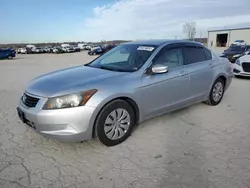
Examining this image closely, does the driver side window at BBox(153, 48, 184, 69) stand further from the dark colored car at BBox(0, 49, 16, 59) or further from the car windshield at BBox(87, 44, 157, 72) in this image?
the dark colored car at BBox(0, 49, 16, 59)

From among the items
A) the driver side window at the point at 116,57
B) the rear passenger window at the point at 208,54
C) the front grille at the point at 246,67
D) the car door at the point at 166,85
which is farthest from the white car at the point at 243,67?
the driver side window at the point at 116,57

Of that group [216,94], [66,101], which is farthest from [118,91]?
[216,94]

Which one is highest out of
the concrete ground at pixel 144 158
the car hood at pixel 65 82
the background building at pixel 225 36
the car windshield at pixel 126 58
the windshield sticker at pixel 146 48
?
the background building at pixel 225 36

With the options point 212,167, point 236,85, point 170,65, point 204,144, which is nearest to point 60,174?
point 212,167

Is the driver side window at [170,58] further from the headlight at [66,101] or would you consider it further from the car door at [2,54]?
the car door at [2,54]

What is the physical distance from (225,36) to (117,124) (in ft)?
149

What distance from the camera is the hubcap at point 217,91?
4.98 m

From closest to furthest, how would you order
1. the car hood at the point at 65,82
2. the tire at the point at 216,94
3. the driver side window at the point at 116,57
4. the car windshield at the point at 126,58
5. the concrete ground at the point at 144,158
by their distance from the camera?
the concrete ground at the point at 144,158
the car hood at the point at 65,82
the car windshield at the point at 126,58
the driver side window at the point at 116,57
the tire at the point at 216,94

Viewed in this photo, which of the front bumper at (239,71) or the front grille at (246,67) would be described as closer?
the front grille at (246,67)

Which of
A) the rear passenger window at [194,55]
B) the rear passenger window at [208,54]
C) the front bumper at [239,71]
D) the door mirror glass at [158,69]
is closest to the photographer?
the door mirror glass at [158,69]

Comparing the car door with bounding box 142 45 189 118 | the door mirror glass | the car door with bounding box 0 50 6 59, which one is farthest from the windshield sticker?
the car door with bounding box 0 50 6 59

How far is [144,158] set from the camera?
115 inches

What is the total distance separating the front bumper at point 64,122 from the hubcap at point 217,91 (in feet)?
10.7

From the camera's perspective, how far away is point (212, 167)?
8.79 feet
